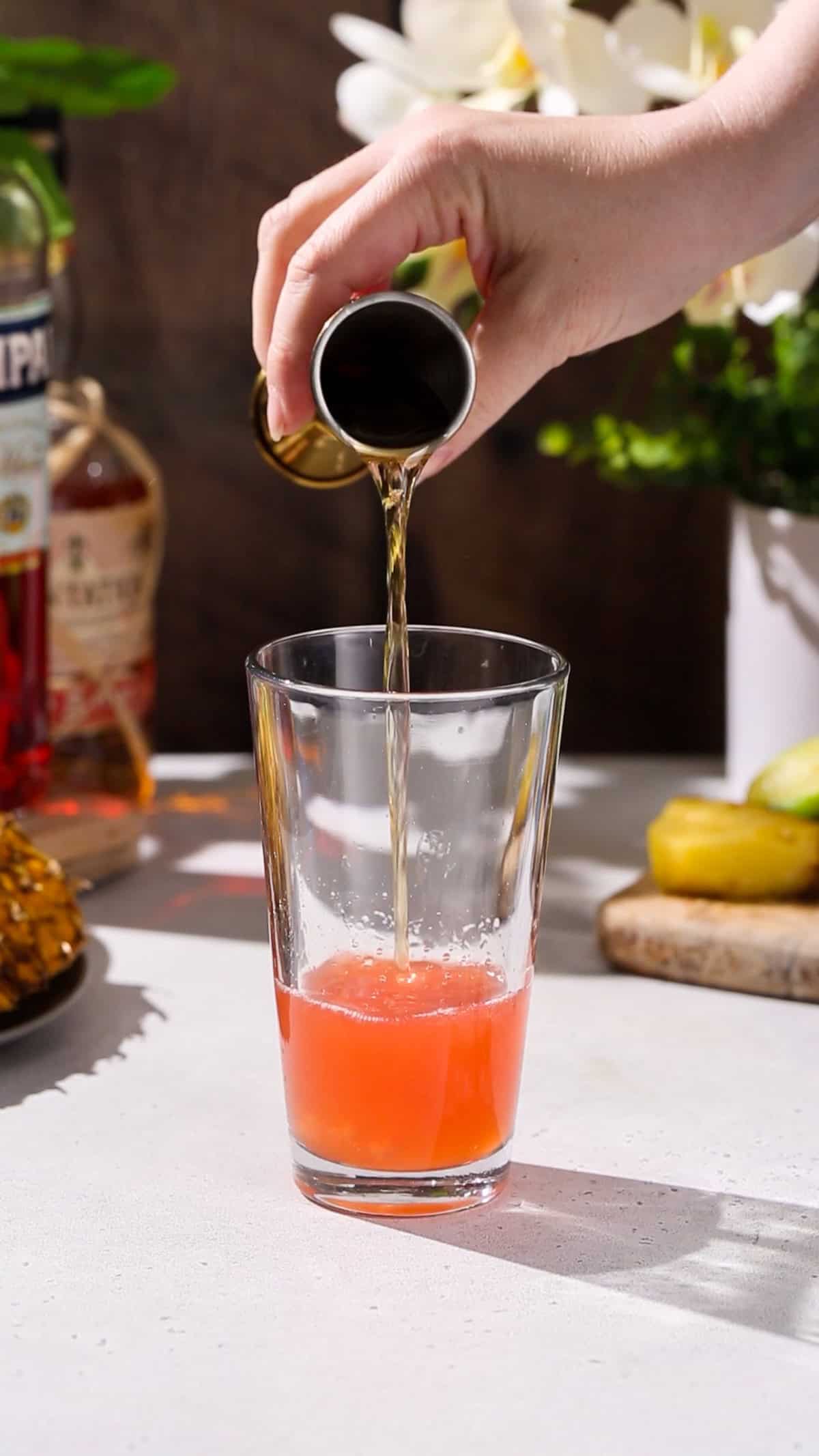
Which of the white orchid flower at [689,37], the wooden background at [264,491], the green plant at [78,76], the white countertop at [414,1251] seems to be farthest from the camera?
the wooden background at [264,491]

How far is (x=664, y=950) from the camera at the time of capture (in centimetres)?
100

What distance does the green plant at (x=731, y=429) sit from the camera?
1253 mm

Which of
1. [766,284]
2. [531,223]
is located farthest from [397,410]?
[766,284]

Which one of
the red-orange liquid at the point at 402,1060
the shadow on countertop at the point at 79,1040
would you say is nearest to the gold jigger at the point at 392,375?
the red-orange liquid at the point at 402,1060

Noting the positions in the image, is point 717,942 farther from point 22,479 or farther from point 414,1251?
point 22,479

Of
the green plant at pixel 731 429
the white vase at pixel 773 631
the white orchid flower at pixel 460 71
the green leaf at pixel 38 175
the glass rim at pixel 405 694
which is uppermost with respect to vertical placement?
the white orchid flower at pixel 460 71

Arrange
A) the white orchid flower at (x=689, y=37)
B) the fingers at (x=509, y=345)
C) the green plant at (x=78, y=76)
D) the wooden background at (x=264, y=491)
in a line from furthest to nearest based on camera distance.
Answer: the wooden background at (x=264, y=491) < the green plant at (x=78, y=76) < the white orchid flower at (x=689, y=37) < the fingers at (x=509, y=345)

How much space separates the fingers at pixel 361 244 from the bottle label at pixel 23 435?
14.0 inches

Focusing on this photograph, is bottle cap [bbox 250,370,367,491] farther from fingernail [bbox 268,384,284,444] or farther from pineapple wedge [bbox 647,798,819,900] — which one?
pineapple wedge [bbox 647,798,819,900]

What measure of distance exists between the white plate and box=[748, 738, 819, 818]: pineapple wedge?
43 cm

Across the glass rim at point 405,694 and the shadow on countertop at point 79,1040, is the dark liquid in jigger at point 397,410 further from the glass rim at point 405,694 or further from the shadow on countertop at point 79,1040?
the shadow on countertop at point 79,1040

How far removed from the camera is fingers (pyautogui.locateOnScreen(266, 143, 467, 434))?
2.48ft

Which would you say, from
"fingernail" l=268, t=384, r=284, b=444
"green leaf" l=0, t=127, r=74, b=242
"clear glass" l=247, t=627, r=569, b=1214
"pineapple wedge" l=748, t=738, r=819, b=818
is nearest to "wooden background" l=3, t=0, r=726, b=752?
"green leaf" l=0, t=127, r=74, b=242

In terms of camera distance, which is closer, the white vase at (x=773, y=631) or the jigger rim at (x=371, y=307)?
the jigger rim at (x=371, y=307)
